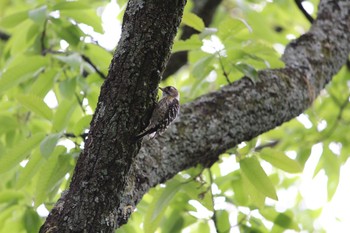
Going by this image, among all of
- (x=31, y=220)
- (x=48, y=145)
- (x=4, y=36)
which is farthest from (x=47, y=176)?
(x=4, y=36)

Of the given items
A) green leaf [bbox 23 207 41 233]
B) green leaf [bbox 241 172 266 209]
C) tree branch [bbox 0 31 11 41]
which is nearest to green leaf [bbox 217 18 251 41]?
green leaf [bbox 241 172 266 209]

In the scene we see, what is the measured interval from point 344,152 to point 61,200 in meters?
2.84

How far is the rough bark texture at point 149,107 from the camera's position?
1.99 metres

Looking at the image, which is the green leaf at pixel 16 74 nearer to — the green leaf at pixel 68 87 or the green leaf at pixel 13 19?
the green leaf at pixel 68 87

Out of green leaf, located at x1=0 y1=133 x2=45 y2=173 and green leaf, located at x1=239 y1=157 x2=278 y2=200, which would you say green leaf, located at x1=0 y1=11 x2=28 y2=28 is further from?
green leaf, located at x1=239 y1=157 x2=278 y2=200

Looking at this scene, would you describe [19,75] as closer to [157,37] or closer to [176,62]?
[157,37]

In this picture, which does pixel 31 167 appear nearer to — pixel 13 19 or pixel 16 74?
pixel 16 74

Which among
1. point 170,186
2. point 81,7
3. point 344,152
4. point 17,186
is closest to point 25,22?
point 81,7

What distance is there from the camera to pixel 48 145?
8.27 ft

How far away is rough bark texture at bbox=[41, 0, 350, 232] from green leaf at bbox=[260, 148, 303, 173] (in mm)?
136

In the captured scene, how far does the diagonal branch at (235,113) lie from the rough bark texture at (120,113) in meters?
0.31

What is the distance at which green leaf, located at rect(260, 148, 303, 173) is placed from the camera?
117 inches

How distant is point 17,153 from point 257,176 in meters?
1.11

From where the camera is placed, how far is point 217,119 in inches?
109
